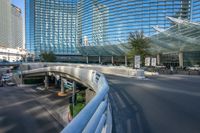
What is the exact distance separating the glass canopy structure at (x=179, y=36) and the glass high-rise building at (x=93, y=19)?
44.9ft

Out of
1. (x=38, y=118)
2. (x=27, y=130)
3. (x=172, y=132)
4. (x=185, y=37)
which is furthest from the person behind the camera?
(x=185, y=37)

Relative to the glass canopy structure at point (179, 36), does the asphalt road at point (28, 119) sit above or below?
below

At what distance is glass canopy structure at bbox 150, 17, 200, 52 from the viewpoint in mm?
41719

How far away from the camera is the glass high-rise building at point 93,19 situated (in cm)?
7819

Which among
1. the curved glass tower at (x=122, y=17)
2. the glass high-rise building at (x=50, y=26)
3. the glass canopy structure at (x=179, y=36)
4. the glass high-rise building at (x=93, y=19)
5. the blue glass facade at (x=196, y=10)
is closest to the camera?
the glass canopy structure at (x=179, y=36)

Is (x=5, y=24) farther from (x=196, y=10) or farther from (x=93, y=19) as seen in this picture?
(x=196, y=10)

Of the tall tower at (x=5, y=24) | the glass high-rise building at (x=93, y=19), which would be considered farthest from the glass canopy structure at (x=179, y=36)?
the tall tower at (x=5, y=24)

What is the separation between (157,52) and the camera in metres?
68.4

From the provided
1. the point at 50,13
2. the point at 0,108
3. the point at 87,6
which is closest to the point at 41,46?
the point at 50,13

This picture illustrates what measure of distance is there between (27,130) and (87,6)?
9851 centimetres

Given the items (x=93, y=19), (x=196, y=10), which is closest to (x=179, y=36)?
(x=196, y=10)

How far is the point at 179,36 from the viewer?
46688mm

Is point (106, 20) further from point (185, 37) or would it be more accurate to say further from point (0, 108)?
point (0, 108)

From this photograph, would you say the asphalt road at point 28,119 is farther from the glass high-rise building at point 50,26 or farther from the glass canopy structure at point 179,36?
the glass high-rise building at point 50,26
